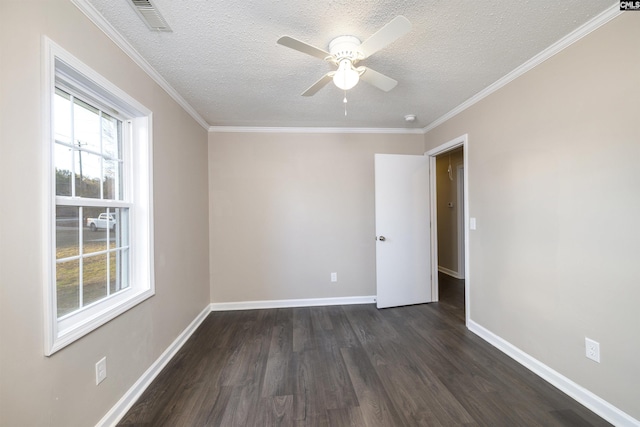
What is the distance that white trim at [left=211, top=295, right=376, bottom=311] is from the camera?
3.25 m

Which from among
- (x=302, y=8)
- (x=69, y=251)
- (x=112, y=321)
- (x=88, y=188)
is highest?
(x=302, y=8)

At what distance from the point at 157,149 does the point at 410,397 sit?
268cm

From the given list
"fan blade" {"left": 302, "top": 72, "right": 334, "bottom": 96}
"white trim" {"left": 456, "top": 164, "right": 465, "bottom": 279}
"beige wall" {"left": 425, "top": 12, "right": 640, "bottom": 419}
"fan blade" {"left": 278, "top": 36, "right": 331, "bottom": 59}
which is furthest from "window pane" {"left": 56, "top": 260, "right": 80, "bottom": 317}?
"white trim" {"left": 456, "top": 164, "right": 465, "bottom": 279}

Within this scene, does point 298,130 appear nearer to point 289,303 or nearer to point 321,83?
point 321,83

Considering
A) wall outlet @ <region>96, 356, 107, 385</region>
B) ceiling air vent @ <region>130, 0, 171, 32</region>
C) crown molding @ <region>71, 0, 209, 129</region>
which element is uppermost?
ceiling air vent @ <region>130, 0, 171, 32</region>

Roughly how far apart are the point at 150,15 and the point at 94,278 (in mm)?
1603

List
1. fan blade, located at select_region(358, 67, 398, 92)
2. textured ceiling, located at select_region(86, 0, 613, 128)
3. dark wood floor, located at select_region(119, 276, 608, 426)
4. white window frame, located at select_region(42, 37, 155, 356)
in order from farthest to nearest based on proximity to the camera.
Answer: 1. fan blade, located at select_region(358, 67, 398, 92)
2. dark wood floor, located at select_region(119, 276, 608, 426)
3. textured ceiling, located at select_region(86, 0, 613, 128)
4. white window frame, located at select_region(42, 37, 155, 356)

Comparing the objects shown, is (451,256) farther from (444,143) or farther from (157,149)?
(157,149)

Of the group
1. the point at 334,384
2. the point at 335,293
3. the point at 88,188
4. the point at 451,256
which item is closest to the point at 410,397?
the point at 334,384

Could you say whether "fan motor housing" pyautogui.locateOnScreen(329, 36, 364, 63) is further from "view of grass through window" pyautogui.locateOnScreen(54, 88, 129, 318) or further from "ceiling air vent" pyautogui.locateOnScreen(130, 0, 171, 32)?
"view of grass through window" pyautogui.locateOnScreen(54, 88, 129, 318)

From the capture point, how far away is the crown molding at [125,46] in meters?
1.33

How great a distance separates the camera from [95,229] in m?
1.53

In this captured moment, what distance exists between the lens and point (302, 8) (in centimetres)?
137

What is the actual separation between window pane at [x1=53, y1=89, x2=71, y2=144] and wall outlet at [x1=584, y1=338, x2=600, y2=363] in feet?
10.9
